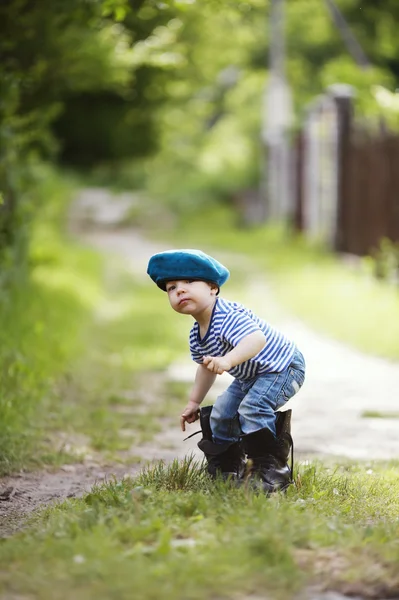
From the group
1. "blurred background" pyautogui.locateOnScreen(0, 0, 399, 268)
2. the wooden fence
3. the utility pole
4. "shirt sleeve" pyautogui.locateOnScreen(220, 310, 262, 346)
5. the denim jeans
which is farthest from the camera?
the utility pole

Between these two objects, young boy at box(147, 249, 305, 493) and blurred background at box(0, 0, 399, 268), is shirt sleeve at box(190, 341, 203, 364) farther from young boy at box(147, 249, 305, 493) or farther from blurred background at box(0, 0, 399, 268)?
blurred background at box(0, 0, 399, 268)

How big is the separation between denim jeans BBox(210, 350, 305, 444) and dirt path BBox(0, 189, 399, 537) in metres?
0.69

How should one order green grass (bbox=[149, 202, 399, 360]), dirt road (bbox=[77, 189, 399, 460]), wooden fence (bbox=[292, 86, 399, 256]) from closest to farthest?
dirt road (bbox=[77, 189, 399, 460])
green grass (bbox=[149, 202, 399, 360])
wooden fence (bbox=[292, 86, 399, 256])

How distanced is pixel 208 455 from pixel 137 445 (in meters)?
1.70

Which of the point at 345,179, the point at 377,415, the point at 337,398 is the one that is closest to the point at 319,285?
the point at 345,179

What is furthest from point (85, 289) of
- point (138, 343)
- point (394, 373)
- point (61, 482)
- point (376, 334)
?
point (61, 482)

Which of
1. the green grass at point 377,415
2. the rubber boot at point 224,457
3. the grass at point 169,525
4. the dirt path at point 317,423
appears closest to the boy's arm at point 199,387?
the rubber boot at point 224,457

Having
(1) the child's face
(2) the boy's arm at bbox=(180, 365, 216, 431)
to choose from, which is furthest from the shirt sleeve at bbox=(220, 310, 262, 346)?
(2) the boy's arm at bbox=(180, 365, 216, 431)

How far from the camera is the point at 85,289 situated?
1417 cm

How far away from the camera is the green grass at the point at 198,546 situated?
125 inches

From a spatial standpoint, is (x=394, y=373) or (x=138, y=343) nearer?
(x=394, y=373)

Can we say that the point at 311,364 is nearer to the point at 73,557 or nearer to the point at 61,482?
the point at 61,482

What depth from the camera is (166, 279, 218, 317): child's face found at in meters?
4.48

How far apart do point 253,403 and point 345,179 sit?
46.0 feet
